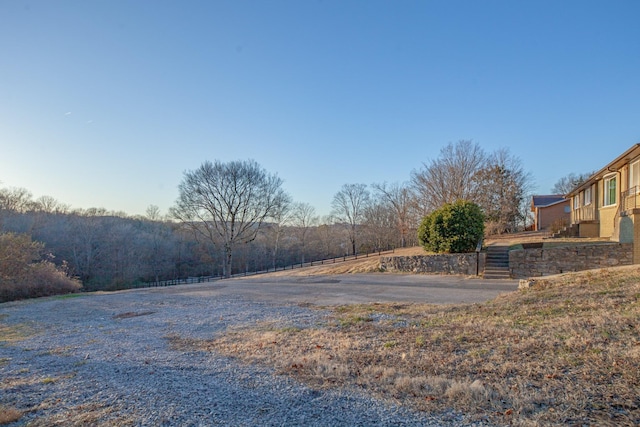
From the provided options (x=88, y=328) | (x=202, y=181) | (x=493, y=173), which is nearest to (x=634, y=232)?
(x=88, y=328)

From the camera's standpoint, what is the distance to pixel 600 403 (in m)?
3.21

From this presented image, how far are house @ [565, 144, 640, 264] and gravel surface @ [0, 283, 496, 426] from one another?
12655 mm

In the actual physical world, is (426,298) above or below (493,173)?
below

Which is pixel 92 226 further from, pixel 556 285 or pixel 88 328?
pixel 556 285

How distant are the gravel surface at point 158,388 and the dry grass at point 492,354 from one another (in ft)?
1.18

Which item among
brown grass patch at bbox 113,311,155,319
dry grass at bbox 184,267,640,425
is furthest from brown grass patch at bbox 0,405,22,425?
brown grass patch at bbox 113,311,155,319

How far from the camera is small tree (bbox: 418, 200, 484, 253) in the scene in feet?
58.3

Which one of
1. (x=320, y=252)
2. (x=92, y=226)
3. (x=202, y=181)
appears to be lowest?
(x=320, y=252)

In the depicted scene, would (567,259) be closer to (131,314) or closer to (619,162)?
(619,162)

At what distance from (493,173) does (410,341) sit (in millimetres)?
33282

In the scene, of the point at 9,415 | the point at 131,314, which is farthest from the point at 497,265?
the point at 9,415

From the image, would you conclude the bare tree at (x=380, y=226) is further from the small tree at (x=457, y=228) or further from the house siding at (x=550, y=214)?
the small tree at (x=457, y=228)

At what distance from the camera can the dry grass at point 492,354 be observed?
11.0ft

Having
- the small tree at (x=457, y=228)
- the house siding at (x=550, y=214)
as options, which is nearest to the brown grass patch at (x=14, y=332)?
the small tree at (x=457, y=228)
